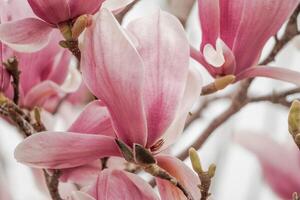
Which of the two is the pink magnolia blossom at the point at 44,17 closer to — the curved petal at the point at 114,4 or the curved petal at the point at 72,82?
the curved petal at the point at 114,4

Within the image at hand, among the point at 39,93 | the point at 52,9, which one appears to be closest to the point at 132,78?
the point at 52,9

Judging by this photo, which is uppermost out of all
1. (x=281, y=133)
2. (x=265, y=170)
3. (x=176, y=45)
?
(x=176, y=45)

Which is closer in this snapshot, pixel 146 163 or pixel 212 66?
pixel 146 163

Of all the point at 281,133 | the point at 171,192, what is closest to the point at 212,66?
the point at 171,192

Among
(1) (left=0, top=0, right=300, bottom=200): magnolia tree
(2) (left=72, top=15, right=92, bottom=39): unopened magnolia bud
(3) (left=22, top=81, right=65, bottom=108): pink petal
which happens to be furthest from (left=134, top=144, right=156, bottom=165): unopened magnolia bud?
(3) (left=22, top=81, right=65, bottom=108): pink petal

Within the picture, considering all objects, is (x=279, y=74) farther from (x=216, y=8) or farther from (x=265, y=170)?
(x=265, y=170)

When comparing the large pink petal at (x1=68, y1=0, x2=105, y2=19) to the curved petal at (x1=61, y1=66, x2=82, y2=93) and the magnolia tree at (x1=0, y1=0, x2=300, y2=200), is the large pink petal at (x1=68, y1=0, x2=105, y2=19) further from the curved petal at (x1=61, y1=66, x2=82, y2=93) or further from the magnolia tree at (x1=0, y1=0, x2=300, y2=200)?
the curved petal at (x1=61, y1=66, x2=82, y2=93)
